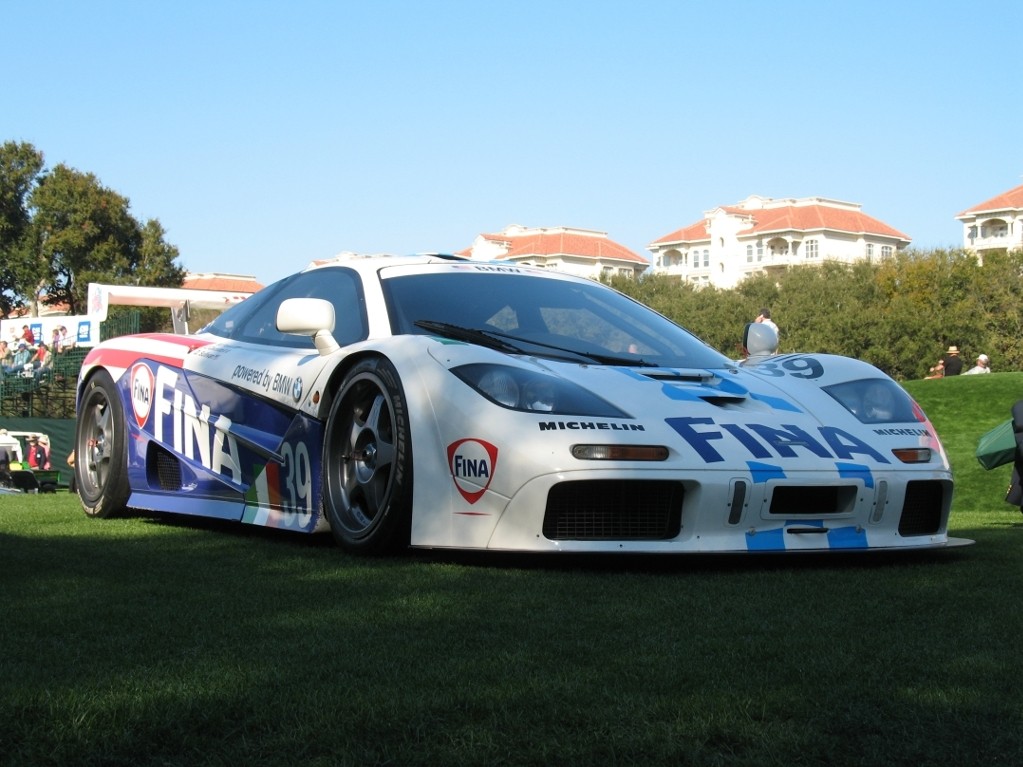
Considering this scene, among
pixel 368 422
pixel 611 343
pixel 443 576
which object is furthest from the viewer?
pixel 611 343

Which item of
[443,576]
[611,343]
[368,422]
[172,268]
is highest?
[172,268]

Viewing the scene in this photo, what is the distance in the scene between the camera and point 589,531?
4.59 m

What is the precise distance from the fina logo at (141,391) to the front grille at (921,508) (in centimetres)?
379

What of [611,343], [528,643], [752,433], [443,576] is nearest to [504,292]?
[611,343]

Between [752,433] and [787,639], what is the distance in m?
1.67

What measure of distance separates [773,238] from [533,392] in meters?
141

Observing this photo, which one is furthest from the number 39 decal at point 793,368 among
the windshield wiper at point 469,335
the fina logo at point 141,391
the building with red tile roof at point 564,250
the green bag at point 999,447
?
the building with red tile roof at point 564,250

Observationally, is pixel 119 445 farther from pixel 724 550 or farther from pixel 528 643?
pixel 528 643

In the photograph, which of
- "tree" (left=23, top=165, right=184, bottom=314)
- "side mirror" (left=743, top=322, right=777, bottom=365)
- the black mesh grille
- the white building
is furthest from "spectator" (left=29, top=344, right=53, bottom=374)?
the white building

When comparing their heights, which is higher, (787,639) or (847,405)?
(847,405)

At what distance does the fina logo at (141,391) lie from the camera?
267 inches

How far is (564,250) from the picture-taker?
155 metres

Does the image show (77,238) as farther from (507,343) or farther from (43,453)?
(507,343)

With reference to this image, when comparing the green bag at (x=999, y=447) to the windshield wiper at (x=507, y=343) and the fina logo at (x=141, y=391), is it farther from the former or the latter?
the fina logo at (x=141, y=391)
